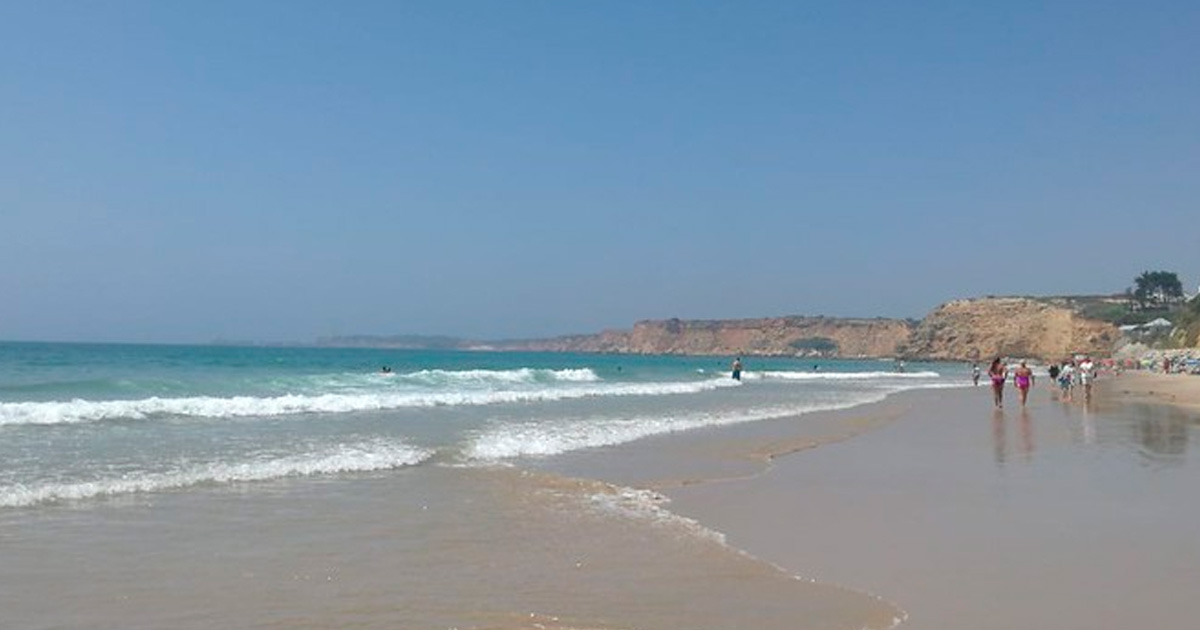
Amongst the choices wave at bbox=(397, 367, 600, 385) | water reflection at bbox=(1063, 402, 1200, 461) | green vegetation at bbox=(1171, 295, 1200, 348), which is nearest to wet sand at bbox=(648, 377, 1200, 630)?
water reflection at bbox=(1063, 402, 1200, 461)

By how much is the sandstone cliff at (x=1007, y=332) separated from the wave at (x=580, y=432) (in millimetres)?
106439

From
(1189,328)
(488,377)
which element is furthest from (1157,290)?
(488,377)

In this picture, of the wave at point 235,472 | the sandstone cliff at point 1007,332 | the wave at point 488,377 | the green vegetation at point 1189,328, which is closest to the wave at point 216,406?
the wave at point 235,472

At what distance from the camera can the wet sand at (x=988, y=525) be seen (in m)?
6.05

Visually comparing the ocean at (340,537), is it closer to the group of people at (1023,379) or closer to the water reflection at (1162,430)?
the water reflection at (1162,430)

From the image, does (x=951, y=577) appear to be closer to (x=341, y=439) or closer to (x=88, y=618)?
(x=88, y=618)

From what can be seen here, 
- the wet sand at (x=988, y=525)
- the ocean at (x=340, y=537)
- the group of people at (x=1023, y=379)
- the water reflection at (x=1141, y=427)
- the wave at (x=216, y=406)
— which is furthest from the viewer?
the group of people at (x=1023, y=379)

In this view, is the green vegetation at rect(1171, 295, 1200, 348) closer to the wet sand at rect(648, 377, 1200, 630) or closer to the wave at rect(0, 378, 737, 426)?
the wave at rect(0, 378, 737, 426)

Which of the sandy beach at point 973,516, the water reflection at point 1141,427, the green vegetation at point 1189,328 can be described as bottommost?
the water reflection at point 1141,427

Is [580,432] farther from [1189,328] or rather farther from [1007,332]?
[1007,332]

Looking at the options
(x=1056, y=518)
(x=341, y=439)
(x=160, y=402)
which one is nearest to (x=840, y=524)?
(x=1056, y=518)

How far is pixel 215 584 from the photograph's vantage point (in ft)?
21.1

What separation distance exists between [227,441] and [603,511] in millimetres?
8587

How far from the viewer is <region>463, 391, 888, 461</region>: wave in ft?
50.0
